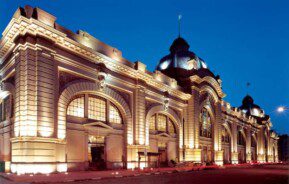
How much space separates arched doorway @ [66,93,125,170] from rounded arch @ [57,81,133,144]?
0.56 meters

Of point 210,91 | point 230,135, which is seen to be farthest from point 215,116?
point 230,135

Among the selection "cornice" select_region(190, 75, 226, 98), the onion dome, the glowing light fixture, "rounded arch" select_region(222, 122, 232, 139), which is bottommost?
"rounded arch" select_region(222, 122, 232, 139)

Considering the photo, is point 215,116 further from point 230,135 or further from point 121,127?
point 121,127

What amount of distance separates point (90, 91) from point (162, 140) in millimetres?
15800

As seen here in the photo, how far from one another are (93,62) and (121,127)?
8048 mm

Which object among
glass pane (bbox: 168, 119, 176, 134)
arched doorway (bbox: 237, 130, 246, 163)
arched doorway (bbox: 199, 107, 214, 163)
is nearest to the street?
glass pane (bbox: 168, 119, 176, 134)

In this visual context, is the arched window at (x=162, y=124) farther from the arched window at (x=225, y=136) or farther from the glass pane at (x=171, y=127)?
the arched window at (x=225, y=136)

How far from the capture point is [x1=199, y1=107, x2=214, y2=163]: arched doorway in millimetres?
50781

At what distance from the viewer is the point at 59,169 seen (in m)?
24.6

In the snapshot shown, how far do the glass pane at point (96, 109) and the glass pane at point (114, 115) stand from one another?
3.35ft

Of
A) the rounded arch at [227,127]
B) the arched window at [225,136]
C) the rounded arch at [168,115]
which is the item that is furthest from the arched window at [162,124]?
the rounded arch at [227,127]

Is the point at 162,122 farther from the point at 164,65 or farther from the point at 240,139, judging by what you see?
the point at 240,139

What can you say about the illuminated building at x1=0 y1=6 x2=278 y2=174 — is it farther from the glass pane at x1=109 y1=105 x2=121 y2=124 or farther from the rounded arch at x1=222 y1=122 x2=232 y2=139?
the rounded arch at x1=222 y1=122 x2=232 y2=139

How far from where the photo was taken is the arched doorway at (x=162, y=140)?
131 ft
